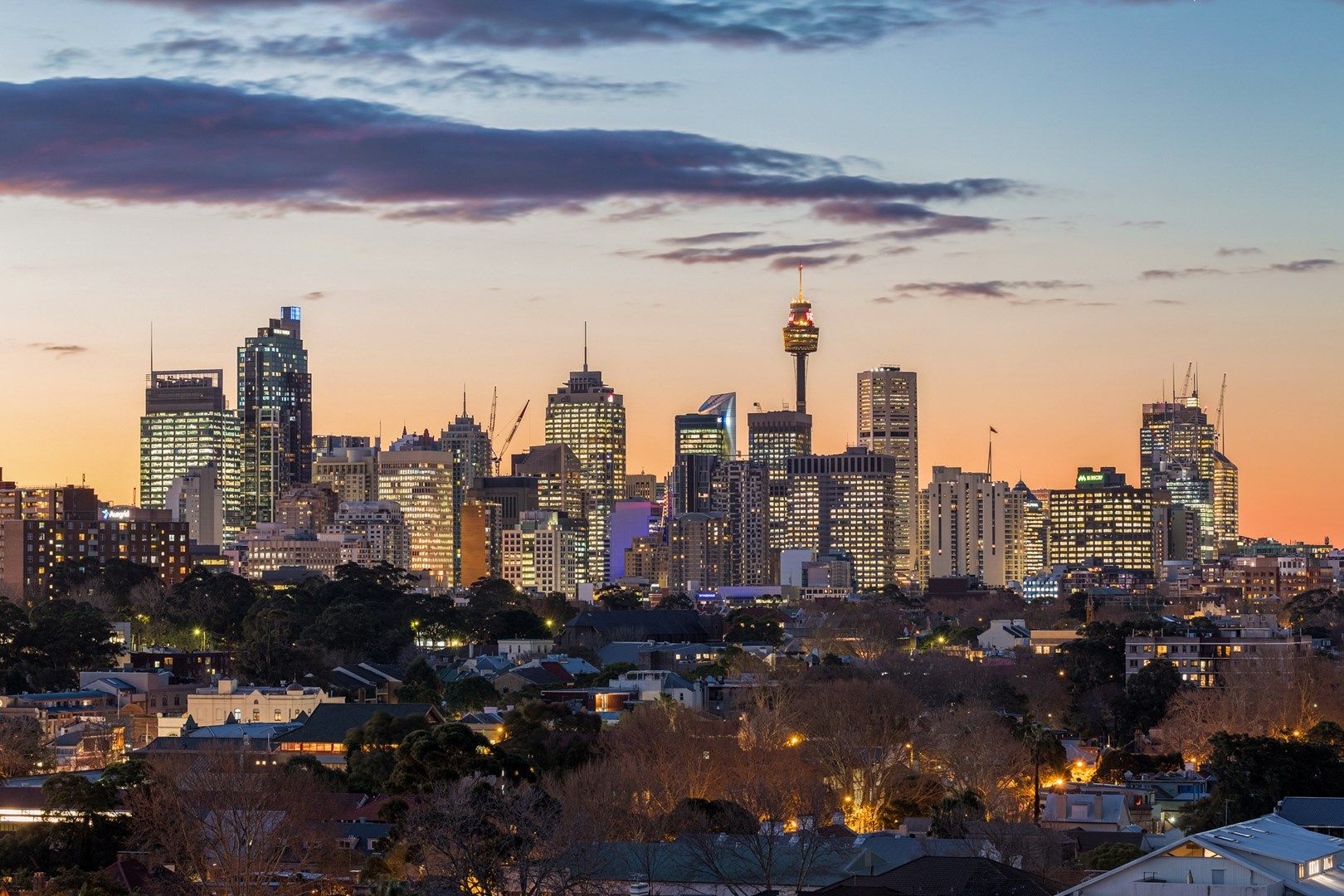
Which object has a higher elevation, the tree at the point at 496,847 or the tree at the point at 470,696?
the tree at the point at 496,847

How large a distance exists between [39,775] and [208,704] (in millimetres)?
30448

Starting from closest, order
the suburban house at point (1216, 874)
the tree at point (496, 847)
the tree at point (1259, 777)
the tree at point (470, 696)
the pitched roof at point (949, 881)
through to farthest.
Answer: the suburban house at point (1216, 874), the tree at point (496, 847), the pitched roof at point (949, 881), the tree at point (1259, 777), the tree at point (470, 696)

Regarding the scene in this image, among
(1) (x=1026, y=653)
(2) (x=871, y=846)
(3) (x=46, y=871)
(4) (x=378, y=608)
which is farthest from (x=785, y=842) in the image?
(4) (x=378, y=608)

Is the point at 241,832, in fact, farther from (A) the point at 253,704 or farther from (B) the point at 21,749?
(A) the point at 253,704

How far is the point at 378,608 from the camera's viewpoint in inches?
6732

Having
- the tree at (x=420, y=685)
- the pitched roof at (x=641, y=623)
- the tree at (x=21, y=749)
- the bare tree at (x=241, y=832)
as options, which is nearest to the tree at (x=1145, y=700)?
the tree at (x=420, y=685)

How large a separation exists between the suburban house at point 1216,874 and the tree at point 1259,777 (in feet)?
60.2

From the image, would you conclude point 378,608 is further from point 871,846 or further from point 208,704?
point 871,846

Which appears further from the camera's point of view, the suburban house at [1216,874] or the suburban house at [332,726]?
the suburban house at [332,726]

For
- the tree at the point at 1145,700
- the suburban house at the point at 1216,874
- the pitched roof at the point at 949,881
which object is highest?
the suburban house at the point at 1216,874

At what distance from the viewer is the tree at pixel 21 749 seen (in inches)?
3322

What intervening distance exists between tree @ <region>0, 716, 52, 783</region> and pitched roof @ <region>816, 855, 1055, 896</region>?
3725 cm

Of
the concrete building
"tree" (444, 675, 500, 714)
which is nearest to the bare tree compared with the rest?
the concrete building

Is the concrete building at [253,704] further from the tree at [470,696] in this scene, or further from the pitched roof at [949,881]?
the pitched roof at [949,881]
